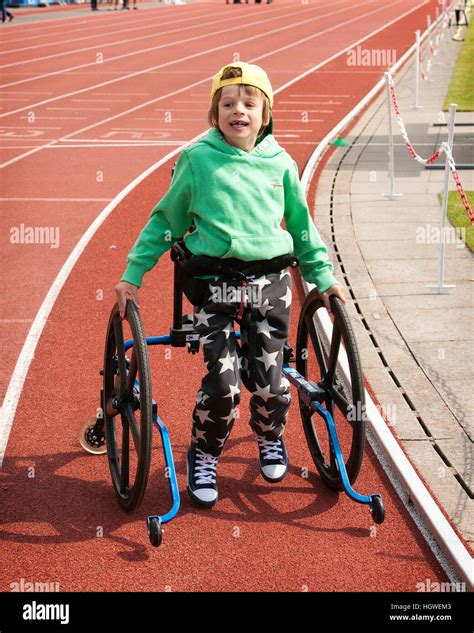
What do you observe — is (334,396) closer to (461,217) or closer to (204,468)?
(204,468)

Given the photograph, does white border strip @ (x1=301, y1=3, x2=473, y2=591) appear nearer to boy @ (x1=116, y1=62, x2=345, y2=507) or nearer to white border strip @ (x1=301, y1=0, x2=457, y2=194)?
boy @ (x1=116, y1=62, x2=345, y2=507)

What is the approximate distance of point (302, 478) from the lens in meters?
5.78

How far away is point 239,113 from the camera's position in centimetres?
500

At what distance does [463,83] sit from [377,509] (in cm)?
2106

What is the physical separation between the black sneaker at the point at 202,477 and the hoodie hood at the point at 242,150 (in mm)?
1538

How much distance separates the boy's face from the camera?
5008mm

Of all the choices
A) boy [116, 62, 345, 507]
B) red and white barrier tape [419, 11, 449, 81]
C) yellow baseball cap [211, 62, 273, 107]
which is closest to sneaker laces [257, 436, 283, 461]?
boy [116, 62, 345, 507]

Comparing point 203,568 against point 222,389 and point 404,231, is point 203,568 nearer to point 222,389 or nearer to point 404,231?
point 222,389

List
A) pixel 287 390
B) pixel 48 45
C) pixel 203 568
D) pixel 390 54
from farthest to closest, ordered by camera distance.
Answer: pixel 48 45 → pixel 390 54 → pixel 287 390 → pixel 203 568

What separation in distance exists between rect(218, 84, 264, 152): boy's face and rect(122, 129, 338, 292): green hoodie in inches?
3.5

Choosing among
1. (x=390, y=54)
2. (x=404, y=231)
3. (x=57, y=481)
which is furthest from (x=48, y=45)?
(x=57, y=481)

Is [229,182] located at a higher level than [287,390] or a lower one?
higher

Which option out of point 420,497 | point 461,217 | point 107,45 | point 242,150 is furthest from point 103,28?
point 420,497

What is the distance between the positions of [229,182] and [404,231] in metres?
6.49
